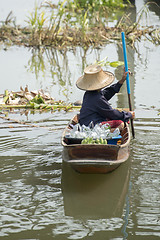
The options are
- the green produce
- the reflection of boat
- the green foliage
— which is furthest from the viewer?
the green foliage

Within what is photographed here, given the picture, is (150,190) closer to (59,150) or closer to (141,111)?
(59,150)

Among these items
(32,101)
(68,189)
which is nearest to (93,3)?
(32,101)

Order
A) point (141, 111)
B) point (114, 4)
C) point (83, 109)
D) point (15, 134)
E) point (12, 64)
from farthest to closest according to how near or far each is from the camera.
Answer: point (114, 4) → point (12, 64) → point (141, 111) → point (15, 134) → point (83, 109)

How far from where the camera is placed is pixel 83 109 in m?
6.00

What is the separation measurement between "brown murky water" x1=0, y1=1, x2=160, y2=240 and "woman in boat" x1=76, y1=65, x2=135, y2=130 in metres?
0.58

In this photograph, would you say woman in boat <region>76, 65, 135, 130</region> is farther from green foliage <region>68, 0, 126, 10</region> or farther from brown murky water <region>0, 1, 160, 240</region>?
green foliage <region>68, 0, 126, 10</region>

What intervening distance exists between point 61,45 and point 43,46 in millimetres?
718

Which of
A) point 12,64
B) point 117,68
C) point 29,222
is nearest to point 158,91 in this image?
point 117,68

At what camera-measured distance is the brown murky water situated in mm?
4234

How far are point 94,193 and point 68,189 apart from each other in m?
0.33

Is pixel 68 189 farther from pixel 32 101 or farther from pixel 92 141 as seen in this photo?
pixel 32 101

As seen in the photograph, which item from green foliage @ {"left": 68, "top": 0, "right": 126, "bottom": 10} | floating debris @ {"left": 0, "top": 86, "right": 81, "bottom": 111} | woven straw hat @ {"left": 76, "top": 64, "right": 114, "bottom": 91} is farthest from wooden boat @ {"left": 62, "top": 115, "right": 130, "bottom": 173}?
green foliage @ {"left": 68, "top": 0, "right": 126, "bottom": 10}

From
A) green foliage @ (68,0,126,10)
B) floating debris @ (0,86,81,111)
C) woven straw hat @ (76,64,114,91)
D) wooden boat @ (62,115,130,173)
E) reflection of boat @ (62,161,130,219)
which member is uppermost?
green foliage @ (68,0,126,10)

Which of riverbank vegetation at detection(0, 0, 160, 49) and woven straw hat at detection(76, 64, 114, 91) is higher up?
riverbank vegetation at detection(0, 0, 160, 49)
